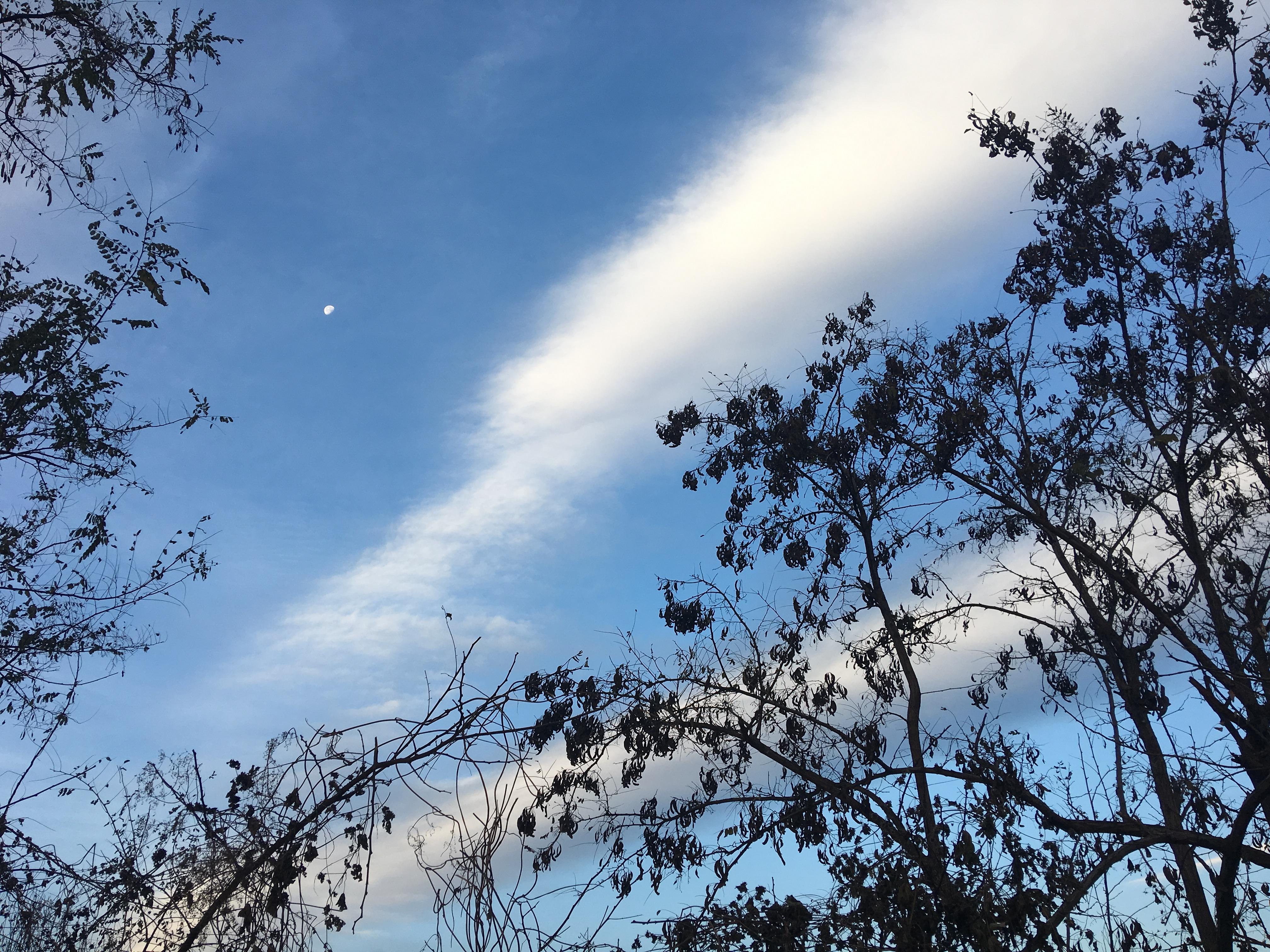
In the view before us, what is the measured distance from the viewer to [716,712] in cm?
1248

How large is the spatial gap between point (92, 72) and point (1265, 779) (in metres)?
13.5

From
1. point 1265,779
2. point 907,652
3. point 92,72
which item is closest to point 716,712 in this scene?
point 907,652

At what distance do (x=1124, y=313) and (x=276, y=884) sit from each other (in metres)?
14.6

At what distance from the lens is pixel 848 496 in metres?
16.0

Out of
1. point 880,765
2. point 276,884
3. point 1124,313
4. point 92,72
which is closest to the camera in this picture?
point 276,884

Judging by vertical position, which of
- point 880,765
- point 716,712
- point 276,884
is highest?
point 716,712

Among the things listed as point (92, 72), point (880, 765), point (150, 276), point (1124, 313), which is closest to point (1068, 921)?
point (880, 765)

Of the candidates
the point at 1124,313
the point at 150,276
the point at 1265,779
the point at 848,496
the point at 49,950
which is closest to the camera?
the point at 49,950

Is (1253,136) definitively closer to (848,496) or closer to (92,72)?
(848,496)

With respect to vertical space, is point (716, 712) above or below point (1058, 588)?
below

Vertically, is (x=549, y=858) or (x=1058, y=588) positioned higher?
(x=1058, y=588)

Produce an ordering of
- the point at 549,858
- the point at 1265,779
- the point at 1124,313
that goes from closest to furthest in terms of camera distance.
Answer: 1. the point at 549,858
2. the point at 1265,779
3. the point at 1124,313

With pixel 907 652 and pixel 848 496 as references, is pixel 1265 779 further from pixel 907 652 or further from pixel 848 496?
pixel 848 496

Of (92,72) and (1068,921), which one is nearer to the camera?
(1068,921)
